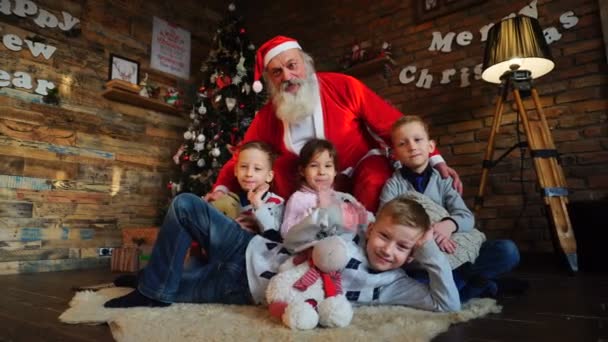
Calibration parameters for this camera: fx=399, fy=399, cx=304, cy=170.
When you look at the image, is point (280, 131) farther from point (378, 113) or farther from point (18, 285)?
point (18, 285)

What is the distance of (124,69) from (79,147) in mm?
862

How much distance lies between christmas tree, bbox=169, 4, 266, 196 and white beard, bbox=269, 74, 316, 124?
64.0 inches

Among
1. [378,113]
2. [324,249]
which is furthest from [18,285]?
[378,113]

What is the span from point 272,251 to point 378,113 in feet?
3.08

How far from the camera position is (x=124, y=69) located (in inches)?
146

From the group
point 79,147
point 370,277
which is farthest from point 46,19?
point 370,277

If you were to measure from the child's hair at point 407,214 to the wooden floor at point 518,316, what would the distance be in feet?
0.99

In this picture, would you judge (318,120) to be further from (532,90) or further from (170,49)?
(170,49)

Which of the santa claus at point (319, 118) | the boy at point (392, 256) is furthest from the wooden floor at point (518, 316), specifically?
the santa claus at point (319, 118)

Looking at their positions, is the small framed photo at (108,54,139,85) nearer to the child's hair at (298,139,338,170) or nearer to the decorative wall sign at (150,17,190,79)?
the decorative wall sign at (150,17,190,79)

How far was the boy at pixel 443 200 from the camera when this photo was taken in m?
1.45

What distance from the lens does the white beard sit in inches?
77.8

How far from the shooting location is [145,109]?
3887 millimetres

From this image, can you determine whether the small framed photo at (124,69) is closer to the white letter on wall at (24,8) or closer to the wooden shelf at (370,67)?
the white letter on wall at (24,8)
